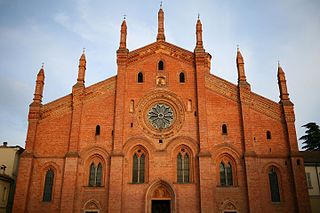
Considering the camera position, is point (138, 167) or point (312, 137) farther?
point (312, 137)

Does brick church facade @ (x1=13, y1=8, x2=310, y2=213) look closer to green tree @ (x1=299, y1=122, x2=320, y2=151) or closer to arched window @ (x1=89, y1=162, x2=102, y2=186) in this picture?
arched window @ (x1=89, y1=162, x2=102, y2=186)

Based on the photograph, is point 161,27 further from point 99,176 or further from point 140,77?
point 99,176

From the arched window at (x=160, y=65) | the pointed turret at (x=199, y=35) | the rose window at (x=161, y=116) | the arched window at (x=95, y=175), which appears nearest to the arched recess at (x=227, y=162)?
the rose window at (x=161, y=116)

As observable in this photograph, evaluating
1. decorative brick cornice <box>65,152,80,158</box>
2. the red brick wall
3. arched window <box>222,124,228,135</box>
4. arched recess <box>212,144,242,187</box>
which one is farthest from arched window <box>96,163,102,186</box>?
arched window <box>222,124,228,135</box>

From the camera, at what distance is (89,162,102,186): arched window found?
2394 cm

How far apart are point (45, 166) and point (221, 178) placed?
13113 millimetres

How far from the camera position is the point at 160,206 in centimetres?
2341

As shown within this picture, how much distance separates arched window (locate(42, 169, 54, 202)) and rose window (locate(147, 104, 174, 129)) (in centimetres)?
851

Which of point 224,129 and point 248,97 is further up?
point 248,97

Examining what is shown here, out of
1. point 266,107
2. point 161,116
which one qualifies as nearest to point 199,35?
point 161,116

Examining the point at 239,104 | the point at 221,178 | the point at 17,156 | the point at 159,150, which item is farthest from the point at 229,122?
the point at 17,156

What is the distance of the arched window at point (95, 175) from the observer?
942 inches

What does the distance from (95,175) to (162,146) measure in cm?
545

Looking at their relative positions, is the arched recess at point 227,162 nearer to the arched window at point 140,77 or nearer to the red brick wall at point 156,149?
the red brick wall at point 156,149
